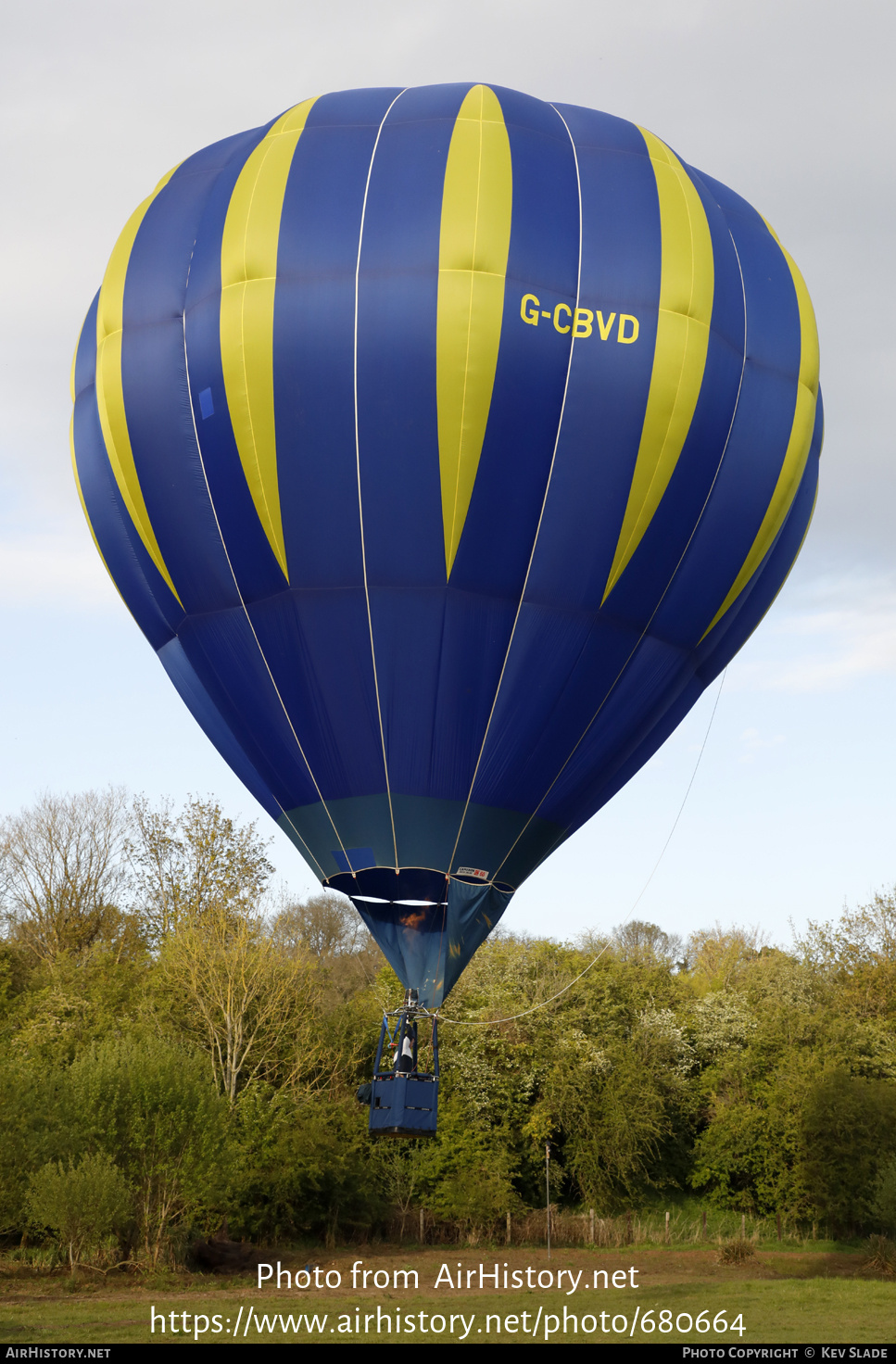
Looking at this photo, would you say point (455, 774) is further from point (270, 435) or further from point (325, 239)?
point (325, 239)

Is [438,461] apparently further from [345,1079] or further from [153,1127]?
[345,1079]

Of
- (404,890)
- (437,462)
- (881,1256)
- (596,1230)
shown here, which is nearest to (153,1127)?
(404,890)

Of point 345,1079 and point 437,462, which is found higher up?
point 437,462

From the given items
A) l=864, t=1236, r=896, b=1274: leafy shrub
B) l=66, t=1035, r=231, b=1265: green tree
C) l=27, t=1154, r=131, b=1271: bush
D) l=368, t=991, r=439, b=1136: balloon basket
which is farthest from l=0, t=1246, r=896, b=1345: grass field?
l=368, t=991, r=439, b=1136: balloon basket

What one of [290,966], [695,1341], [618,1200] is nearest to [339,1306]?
[695,1341]

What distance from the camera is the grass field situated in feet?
49.2

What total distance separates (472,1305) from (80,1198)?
19.7 feet

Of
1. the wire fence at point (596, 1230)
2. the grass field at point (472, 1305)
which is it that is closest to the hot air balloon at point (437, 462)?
the grass field at point (472, 1305)

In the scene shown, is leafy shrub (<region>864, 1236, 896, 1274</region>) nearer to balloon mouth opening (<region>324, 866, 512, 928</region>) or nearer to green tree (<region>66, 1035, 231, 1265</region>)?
green tree (<region>66, 1035, 231, 1265</region>)

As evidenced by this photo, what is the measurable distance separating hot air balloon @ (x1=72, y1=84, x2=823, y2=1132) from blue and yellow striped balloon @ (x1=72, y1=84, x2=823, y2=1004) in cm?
3

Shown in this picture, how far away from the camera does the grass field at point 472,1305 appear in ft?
49.2

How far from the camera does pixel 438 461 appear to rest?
431 inches

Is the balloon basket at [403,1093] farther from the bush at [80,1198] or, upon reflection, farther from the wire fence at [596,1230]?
the wire fence at [596,1230]

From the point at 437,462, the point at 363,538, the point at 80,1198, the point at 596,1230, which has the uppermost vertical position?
the point at 437,462
